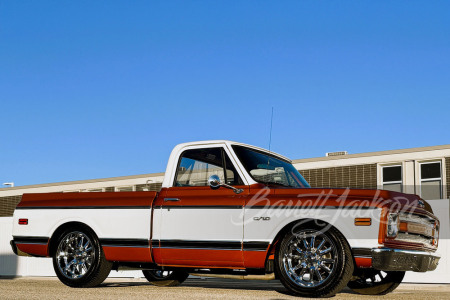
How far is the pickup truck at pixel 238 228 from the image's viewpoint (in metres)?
7.78

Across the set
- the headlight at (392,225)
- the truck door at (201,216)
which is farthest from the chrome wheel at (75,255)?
the headlight at (392,225)

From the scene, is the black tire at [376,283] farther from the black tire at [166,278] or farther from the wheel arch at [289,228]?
the black tire at [166,278]

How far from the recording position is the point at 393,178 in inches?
1036

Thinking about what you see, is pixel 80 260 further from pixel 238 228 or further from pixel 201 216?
pixel 238 228

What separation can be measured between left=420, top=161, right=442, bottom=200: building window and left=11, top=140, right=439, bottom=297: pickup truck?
17.0 metres

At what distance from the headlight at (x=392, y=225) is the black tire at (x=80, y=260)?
4043 millimetres

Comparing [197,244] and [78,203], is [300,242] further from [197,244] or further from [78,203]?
[78,203]

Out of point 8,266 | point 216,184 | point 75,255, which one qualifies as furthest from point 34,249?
point 8,266

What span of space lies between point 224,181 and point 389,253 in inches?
95.0

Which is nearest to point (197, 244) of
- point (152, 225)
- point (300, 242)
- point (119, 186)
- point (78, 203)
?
point (152, 225)

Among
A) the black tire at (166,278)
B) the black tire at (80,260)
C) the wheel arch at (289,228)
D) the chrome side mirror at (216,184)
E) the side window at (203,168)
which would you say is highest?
the side window at (203,168)

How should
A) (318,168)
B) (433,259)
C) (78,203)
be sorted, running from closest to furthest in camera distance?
(433,259) < (78,203) < (318,168)

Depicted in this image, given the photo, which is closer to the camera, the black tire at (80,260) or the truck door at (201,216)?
the truck door at (201,216)

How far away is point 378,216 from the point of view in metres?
7.69
